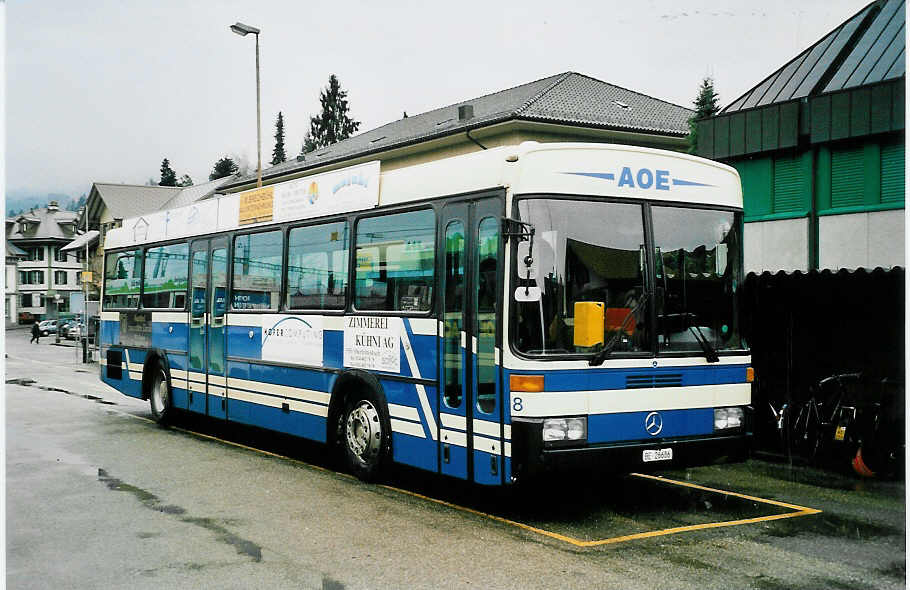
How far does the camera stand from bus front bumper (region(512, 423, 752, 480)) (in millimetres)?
7523

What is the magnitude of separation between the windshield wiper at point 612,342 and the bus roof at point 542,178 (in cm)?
92

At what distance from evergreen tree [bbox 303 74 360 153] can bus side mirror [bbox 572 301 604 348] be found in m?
80.6

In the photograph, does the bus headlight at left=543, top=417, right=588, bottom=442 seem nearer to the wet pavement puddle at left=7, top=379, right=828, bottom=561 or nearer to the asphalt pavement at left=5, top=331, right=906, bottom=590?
the asphalt pavement at left=5, top=331, right=906, bottom=590

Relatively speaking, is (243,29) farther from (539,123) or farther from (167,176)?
(167,176)

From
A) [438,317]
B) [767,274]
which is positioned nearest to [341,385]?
[438,317]

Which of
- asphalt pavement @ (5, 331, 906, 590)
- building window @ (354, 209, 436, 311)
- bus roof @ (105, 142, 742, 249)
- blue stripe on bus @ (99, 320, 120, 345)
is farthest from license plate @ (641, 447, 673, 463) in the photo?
blue stripe on bus @ (99, 320, 120, 345)

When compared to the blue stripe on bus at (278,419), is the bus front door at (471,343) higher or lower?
higher

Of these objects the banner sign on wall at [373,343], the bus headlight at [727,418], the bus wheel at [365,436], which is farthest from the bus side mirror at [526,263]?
the bus wheel at [365,436]

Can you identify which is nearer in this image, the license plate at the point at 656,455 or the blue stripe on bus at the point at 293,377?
the license plate at the point at 656,455

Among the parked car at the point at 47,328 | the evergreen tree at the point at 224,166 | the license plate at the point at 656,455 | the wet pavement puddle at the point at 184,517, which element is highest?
the evergreen tree at the point at 224,166

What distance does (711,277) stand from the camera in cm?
848

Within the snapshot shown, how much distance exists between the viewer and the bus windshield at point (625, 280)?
7680 millimetres

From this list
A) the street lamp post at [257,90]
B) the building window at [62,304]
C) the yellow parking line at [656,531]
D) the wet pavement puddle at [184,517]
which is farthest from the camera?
the building window at [62,304]

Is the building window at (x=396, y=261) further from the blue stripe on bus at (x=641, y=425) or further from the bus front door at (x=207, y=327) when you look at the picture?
the bus front door at (x=207, y=327)
